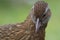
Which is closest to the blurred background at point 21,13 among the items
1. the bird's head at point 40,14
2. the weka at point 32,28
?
the weka at point 32,28

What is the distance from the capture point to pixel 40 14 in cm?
898

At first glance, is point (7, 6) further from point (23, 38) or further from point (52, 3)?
point (23, 38)

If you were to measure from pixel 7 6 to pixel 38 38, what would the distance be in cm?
684

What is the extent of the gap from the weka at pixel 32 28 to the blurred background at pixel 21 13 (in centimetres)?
353

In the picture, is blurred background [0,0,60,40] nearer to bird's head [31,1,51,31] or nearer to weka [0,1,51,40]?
weka [0,1,51,40]

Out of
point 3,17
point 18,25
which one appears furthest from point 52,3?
point 18,25

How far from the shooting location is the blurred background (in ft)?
44.7

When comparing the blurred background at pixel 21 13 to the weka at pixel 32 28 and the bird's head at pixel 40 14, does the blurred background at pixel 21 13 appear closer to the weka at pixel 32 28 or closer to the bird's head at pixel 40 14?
the weka at pixel 32 28

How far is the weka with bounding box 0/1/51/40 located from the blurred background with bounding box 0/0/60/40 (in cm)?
353

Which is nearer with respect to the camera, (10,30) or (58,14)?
(10,30)

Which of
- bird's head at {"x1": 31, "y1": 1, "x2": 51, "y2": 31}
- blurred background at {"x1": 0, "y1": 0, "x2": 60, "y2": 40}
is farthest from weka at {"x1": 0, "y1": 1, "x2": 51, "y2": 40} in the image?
Answer: blurred background at {"x1": 0, "y1": 0, "x2": 60, "y2": 40}

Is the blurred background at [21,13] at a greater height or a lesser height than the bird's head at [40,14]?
greater

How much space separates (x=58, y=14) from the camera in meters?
15.2

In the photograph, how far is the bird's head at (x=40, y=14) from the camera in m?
8.96
